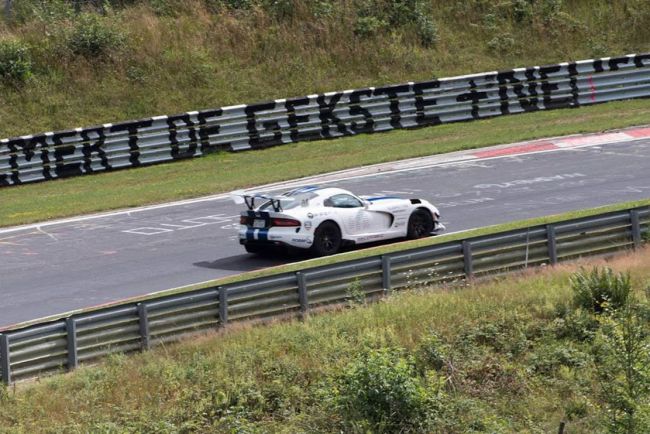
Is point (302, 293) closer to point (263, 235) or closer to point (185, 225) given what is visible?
point (263, 235)

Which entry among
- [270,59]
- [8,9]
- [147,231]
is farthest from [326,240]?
[8,9]

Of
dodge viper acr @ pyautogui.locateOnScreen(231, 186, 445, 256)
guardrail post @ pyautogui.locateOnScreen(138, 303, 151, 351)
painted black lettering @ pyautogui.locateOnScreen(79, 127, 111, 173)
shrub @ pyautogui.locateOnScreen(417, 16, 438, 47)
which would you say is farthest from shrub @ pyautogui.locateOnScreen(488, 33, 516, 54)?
guardrail post @ pyautogui.locateOnScreen(138, 303, 151, 351)

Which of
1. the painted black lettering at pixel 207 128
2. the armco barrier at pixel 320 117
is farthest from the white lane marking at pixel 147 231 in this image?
the painted black lettering at pixel 207 128

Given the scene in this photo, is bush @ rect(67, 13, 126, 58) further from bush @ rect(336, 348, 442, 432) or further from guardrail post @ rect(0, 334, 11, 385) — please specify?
bush @ rect(336, 348, 442, 432)

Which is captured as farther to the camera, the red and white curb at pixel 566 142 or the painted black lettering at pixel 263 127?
the painted black lettering at pixel 263 127

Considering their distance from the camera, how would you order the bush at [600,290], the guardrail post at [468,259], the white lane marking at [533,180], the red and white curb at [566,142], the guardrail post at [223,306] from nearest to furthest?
the guardrail post at [223,306], the bush at [600,290], the guardrail post at [468,259], the white lane marking at [533,180], the red and white curb at [566,142]

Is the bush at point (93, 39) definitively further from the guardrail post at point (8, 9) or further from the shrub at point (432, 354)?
the shrub at point (432, 354)

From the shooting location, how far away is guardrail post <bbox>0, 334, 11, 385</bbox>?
1430cm

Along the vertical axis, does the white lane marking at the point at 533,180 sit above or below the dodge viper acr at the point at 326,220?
below

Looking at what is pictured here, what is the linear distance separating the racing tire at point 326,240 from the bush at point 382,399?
664cm

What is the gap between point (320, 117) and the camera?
32.6 meters

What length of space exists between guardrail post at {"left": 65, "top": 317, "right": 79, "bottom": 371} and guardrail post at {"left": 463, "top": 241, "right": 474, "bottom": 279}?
20.4ft

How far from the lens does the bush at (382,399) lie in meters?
14.0

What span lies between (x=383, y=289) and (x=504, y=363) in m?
2.32
